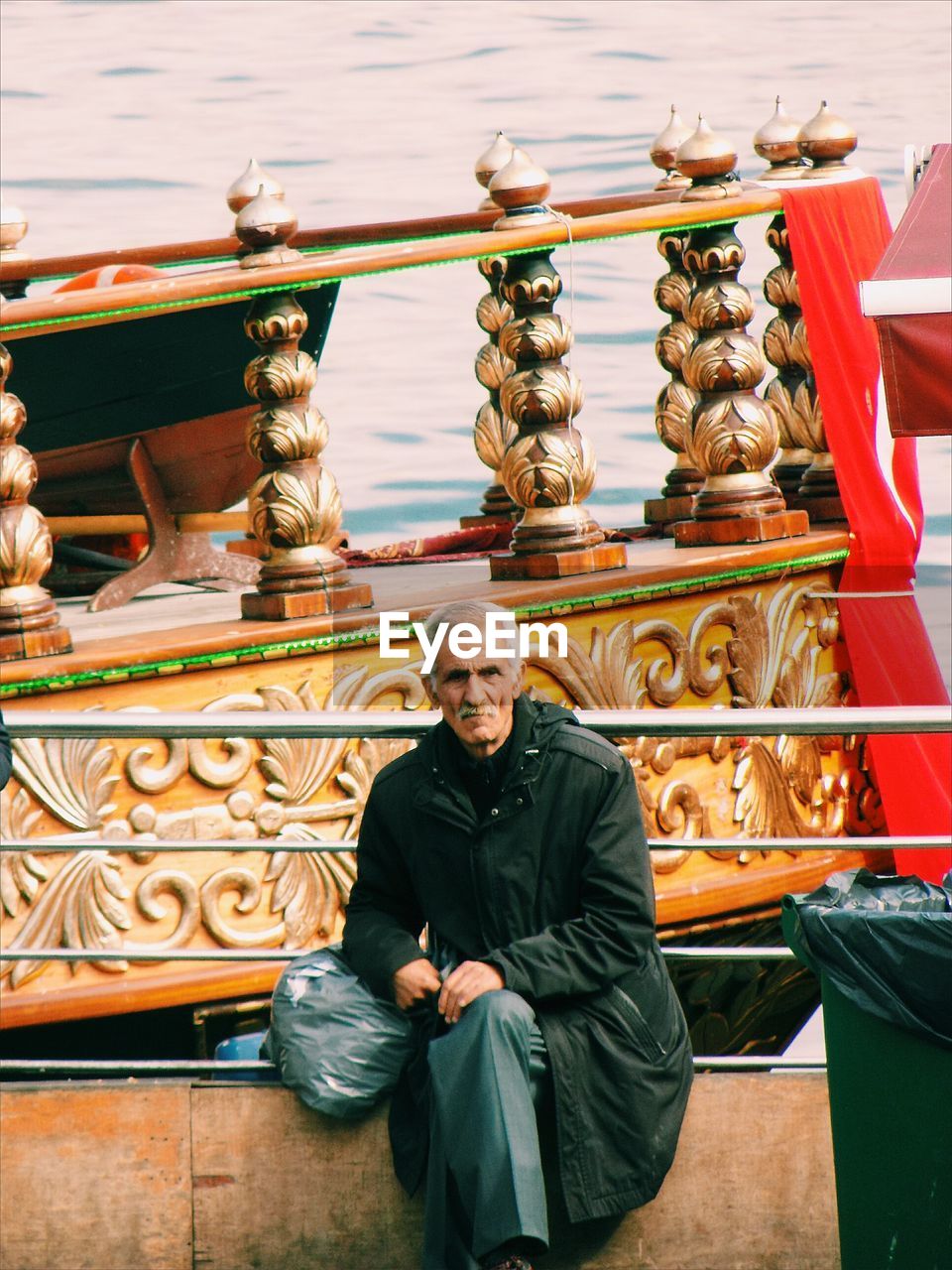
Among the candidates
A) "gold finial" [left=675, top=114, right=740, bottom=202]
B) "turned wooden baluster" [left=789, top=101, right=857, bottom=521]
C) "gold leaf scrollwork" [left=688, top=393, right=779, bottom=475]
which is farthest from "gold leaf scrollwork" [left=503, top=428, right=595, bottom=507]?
"turned wooden baluster" [left=789, top=101, right=857, bottom=521]

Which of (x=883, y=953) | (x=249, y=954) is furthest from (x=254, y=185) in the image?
(x=883, y=953)

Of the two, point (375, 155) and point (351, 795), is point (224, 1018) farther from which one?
point (375, 155)

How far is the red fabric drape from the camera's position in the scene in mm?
5871

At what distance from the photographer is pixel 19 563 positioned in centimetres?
462

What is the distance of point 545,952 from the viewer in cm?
273

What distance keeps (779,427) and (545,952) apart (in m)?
4.09

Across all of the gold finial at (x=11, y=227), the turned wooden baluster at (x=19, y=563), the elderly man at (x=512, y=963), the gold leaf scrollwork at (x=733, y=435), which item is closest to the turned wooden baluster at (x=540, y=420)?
the gold leaf scrollwork at (x=733, y=435)

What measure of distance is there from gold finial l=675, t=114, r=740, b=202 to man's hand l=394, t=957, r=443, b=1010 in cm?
323

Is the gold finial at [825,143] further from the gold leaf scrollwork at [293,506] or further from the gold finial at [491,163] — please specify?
the gold leaf scrollwork at [293,506]

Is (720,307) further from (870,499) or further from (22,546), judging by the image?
(22,546)

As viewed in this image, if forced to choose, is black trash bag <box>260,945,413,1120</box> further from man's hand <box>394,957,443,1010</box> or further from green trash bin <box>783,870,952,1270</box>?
green trash bin <box>783,870,952,1270</box>

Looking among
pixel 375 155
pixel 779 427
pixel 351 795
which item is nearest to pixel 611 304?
pixel 375 155

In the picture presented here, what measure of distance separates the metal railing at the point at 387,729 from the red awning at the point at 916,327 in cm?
75

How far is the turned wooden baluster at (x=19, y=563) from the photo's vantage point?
15.0 ft
